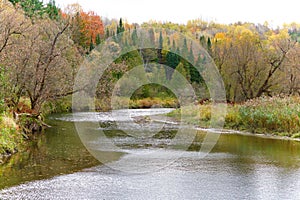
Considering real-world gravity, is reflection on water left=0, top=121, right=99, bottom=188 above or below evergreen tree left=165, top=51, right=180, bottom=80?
below

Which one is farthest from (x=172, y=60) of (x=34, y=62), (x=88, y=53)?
(x=34, y=62)

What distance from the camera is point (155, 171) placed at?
42.0 ft

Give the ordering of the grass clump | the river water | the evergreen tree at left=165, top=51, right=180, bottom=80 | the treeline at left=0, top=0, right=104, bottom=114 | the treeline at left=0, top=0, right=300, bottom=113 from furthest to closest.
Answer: the evergreen tree at left=165, top=51, right=180, bottom=80 → the treeline at left=0, top=0, right=300, bottom=113 → the treeline at left=0, top=0, right=104, bottom=114 → the grass clump → the river water

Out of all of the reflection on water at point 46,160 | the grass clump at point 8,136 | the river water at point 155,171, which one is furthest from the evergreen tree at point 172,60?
the grass clump at point 8,136

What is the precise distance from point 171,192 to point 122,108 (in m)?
36.5

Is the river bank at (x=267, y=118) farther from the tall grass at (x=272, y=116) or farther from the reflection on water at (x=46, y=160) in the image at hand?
the reflection on water at (x=46, y=160)

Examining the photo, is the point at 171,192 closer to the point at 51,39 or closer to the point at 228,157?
the point at 228,157

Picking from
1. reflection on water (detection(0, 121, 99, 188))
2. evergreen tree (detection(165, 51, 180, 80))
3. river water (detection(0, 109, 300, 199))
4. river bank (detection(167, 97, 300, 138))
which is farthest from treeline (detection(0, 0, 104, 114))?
evergreen tree (detection(165, 51, 180, 80))

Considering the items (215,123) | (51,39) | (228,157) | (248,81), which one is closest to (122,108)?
(248,81)

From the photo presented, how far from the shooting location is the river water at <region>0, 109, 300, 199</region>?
1000cm

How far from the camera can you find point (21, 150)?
16.4 metres

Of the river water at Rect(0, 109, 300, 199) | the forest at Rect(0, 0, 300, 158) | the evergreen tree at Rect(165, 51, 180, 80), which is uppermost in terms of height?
the evergreen tree at Rect(165, 51, 180, 80)

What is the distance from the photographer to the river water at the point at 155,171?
10.0 metres

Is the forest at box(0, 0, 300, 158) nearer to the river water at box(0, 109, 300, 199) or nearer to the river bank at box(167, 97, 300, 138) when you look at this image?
the river bank at box(167, 97, 300, 138)
